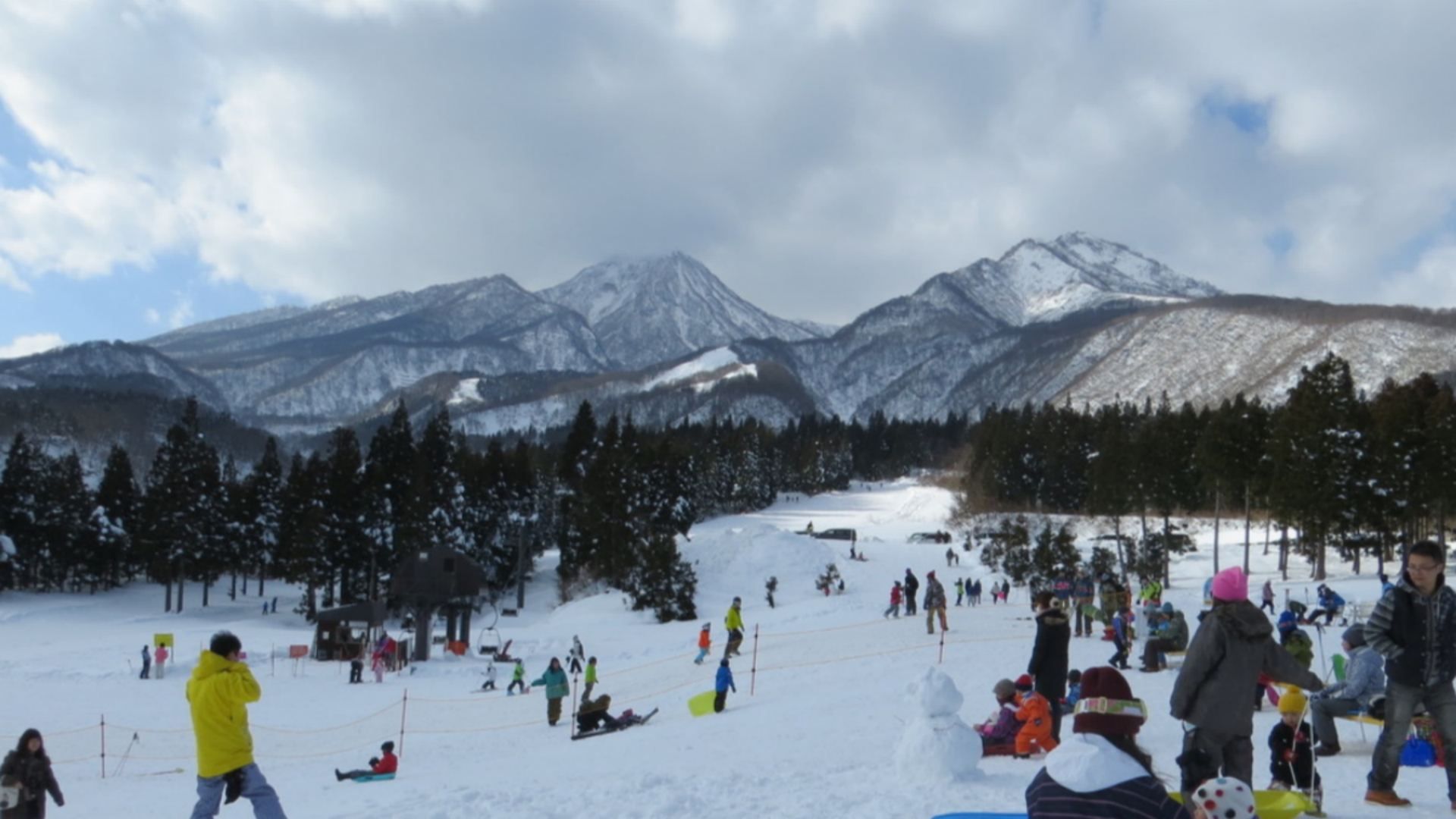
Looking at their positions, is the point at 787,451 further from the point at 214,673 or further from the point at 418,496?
the point at 214,673

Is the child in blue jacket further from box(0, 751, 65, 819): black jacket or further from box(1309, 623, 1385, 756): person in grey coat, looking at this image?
box(0, 751, 65, 819): black jacket

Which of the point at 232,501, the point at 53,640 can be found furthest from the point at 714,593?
the point at 232,501

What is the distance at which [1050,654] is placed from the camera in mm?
10266

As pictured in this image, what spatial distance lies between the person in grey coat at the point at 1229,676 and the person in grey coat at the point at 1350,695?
125 inches

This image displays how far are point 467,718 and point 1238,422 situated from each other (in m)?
43.1

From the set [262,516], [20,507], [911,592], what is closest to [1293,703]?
[911,592]

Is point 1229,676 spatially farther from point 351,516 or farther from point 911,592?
point 351,516

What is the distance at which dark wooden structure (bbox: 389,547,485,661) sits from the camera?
35344mm

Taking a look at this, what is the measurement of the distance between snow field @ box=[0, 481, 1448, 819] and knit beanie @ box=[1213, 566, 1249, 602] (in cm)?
216

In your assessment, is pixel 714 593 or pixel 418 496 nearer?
pixel 714 593

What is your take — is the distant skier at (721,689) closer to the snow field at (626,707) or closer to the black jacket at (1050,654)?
the snow field at (626,707)

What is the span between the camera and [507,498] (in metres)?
63.2

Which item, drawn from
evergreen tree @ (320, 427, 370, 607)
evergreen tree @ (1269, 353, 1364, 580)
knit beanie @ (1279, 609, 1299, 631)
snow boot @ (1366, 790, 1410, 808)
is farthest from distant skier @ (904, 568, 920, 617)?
evergreen tree @ (320, 427, 370, 607)

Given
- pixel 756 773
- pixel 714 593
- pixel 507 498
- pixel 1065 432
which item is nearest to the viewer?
pixel 756 773
